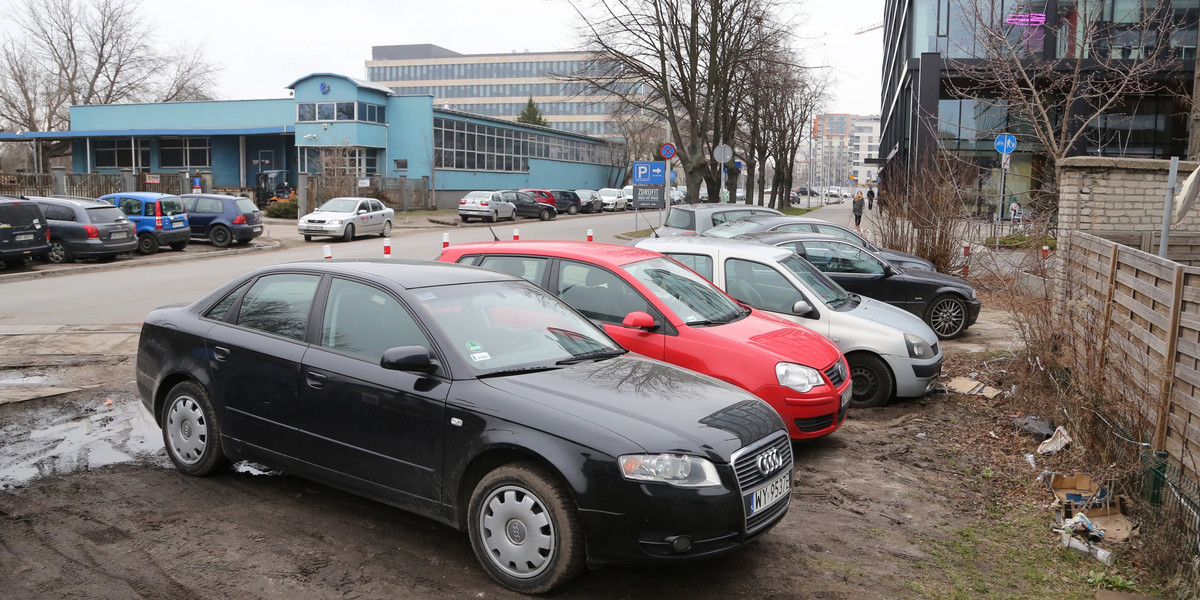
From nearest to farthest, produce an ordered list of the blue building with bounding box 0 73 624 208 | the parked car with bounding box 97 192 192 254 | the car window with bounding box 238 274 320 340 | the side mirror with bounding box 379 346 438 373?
the side mirror with bounding box 379 346 438 373, the car window with bounding box 238 274 320 340, the parked car with bounding box 97 192 192 254, the blue building with bounding box 0 73 624 208

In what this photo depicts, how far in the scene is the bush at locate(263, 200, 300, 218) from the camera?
4156 cm

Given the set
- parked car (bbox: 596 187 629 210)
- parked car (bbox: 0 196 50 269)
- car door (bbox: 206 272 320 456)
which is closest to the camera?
car door (bbox: 206 272 320 456)

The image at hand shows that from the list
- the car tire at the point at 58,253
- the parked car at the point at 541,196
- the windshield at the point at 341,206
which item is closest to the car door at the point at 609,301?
the car tire at the point at 58,253

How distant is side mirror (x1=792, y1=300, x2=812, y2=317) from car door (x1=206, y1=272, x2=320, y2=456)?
4619mm

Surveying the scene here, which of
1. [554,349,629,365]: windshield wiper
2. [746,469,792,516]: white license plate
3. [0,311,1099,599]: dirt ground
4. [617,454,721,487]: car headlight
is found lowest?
[0,311,1099,599]: dirt ground

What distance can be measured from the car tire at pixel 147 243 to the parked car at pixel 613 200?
36.4 metres

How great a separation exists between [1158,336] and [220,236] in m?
26.3

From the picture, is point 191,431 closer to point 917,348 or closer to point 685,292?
point 685,292

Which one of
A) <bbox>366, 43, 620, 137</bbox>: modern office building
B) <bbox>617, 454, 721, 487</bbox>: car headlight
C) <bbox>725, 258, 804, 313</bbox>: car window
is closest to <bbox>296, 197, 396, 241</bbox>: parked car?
<bbox>725, 258, 804, 313</bbox>: car window

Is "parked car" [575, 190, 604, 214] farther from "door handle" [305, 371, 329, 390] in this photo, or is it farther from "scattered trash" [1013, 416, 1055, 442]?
"door handle" [305, 371, 329, 390]

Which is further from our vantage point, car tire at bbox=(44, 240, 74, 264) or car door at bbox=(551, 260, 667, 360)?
car tire at bbox=(44, 240, 74, 264)

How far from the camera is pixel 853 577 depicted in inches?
181

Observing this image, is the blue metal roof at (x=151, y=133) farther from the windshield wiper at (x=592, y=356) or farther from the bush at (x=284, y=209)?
the windshield wiper at (x=592, y=356)

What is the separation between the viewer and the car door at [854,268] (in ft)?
39.6
